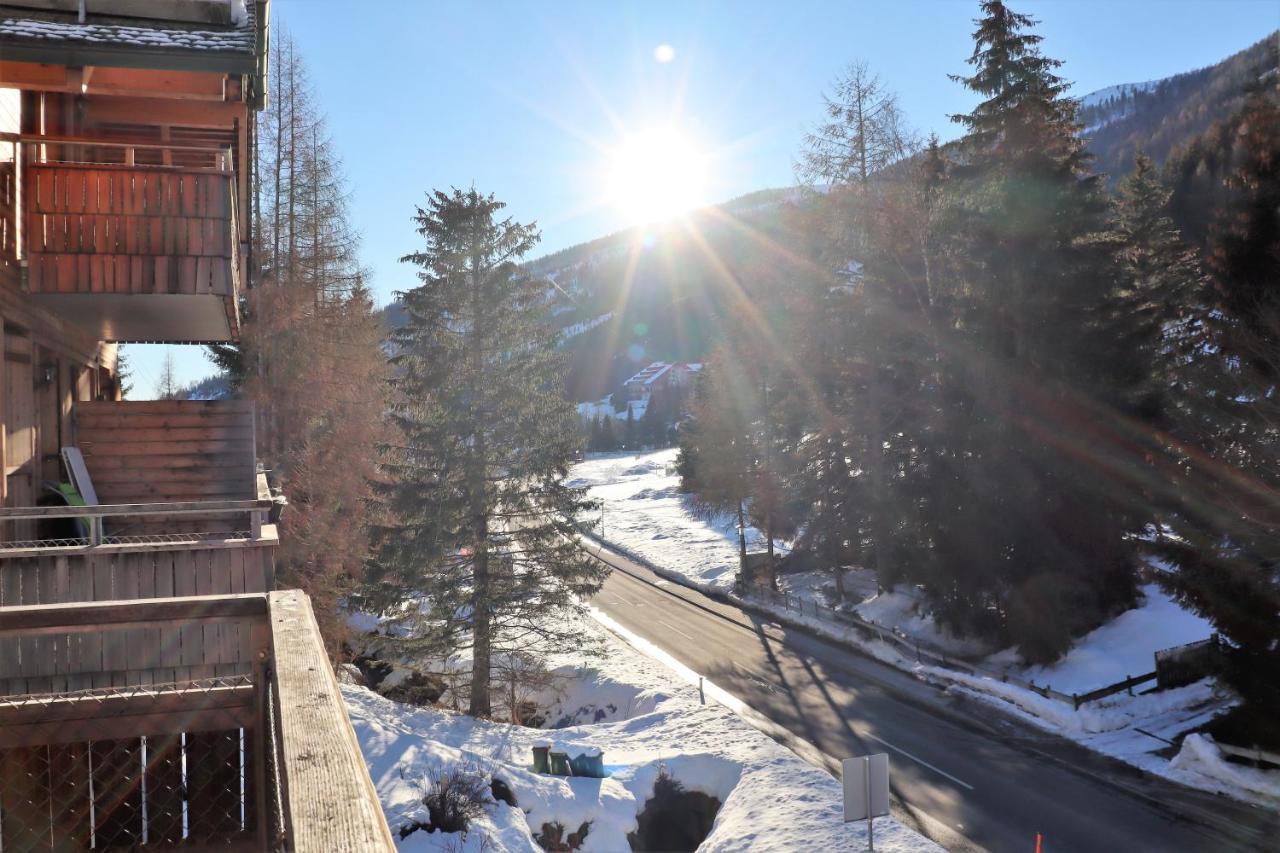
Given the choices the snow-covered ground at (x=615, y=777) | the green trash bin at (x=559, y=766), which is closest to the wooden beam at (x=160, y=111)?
the snow-covered ground at (x=615, y=777)

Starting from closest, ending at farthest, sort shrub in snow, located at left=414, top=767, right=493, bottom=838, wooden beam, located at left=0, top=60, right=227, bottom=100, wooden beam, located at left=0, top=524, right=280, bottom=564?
1. wooden beam, located at left=0, top=524, right=280, bottom=564
2. wooden beam, located at left=0, top=60, right=227, bottom=100
3. shrub in snow, located at left=414, top=767, right=493, bottom=838

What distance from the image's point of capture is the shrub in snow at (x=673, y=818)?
14094mm

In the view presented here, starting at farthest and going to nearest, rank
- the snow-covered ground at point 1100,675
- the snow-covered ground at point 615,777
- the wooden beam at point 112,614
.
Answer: the snow-covered ground at point 1100,675, the snow-covered ground at point 615,777, the wooden beam at point 112,614

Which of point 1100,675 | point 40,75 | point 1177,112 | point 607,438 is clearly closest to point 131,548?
point 40,75

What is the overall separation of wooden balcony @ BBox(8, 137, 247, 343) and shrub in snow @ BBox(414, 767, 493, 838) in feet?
24.6

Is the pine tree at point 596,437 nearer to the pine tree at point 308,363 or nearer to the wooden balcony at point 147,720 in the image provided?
the pine tree at point 308,363

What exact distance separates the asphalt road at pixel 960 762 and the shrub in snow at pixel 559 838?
4258 mm

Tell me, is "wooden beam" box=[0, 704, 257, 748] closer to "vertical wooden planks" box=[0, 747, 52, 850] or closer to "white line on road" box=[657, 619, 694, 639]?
"vertical wooden planks" box=[0, 747, 52, 850]

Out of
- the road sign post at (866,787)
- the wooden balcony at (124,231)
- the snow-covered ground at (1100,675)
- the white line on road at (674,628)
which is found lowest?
the white line on road at (674,628)

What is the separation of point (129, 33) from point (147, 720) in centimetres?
626

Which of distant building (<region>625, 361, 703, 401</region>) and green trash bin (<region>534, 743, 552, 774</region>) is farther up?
distant building (<region>625, 361, 703, 401</region>)

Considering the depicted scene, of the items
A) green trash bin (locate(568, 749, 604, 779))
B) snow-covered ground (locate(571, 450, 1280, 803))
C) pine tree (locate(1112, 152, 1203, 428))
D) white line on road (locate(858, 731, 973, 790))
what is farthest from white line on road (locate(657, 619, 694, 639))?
pine tree (locate(1112, 152, 1203, 428))

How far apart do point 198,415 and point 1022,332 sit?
19.6m

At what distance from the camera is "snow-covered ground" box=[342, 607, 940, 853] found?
40.8 feet
